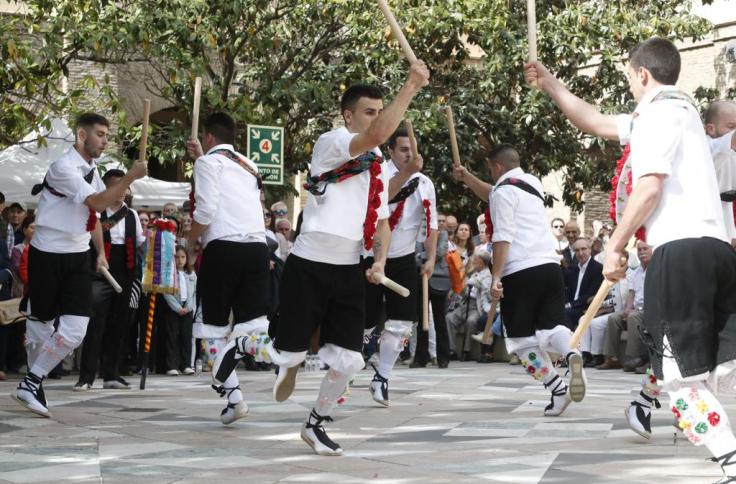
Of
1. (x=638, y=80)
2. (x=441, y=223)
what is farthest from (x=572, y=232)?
(x=638, y=80)

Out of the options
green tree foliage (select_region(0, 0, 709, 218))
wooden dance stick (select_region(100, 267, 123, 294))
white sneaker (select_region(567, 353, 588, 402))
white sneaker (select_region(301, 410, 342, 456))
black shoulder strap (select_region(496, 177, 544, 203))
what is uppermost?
green tree foliage (select_region(0, 0, 709, 218))

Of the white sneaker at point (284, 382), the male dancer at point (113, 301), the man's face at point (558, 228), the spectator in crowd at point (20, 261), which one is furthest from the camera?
the man's face at point (558, 228)

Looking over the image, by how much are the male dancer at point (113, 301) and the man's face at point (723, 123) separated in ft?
20.6

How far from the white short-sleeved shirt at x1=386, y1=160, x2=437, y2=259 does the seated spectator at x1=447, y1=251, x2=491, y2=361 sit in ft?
22.0

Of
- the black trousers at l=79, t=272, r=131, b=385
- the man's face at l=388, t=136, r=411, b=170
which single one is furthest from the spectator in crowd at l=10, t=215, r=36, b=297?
the man's face at l=388, t=136, r=411, b=170

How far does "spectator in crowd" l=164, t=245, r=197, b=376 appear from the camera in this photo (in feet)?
51.6

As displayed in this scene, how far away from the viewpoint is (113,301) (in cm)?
1323

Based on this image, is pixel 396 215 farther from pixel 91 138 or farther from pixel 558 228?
pixel 558 228

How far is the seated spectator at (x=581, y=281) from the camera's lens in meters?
17.4

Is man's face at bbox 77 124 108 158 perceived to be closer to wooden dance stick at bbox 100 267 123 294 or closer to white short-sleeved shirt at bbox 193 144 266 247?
wooden dance stick at bbox 100 267 123 294

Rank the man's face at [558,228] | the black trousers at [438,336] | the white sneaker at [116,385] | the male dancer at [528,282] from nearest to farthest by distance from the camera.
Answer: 1. the male dancer at [528,282]
2. the white sneaker at [116,385]
3. the black trousers at [438,336]
4. the man's face at [558,228]

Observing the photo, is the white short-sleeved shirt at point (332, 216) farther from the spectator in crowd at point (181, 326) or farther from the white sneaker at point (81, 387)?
the spectator in crowd at point (181, 326)

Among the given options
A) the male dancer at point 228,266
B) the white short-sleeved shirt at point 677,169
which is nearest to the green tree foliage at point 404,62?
the male dancer at point 228,266

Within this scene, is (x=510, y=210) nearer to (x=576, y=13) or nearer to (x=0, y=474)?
(x=0, y=474)
